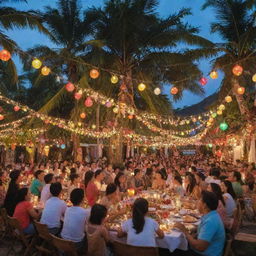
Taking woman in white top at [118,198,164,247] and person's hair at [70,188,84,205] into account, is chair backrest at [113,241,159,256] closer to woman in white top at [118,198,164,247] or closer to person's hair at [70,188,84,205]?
woman in white top at [118,198,164,247]

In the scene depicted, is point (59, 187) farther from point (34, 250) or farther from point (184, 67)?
point (184, 67)

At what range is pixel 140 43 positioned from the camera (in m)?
16.1

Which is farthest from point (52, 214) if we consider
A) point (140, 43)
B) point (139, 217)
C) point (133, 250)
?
point (140, 43)

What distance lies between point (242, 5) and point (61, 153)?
18.6m

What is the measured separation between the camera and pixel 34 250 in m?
6.04

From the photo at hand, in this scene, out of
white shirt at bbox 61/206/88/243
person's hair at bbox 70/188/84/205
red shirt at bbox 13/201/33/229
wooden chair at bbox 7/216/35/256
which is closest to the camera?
white shirt at bbox 61/206/88/243

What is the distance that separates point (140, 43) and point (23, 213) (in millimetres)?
12393

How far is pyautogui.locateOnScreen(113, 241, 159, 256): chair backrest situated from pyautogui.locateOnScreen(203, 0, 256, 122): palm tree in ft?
39.5

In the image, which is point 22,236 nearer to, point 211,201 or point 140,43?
point 211,201

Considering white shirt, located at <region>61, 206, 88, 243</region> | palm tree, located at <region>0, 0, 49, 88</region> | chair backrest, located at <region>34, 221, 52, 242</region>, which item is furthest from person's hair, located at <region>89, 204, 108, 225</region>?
palm tree, located at <region>0, 0, 49, 88</region>

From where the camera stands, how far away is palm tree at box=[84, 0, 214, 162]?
15.6m

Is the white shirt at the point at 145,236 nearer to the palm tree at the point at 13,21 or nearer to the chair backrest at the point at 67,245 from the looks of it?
the chair backrest at the point at 67,245

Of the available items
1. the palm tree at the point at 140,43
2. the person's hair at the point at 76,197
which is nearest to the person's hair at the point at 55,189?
the person's hair at the point at 76,197

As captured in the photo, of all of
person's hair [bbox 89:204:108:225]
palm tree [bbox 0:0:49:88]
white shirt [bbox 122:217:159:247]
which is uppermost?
palm tree [bbox 0:0:49:88]
